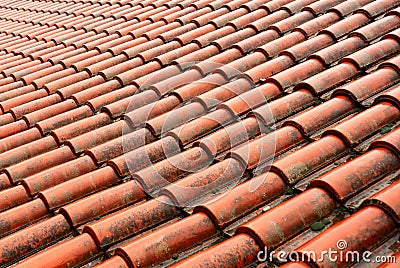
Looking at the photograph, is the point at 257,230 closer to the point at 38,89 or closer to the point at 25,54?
the point at 38,89

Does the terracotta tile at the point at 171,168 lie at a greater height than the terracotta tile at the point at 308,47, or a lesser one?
lesser

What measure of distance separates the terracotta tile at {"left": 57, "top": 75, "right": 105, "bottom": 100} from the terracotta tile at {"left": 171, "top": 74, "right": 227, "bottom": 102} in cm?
91

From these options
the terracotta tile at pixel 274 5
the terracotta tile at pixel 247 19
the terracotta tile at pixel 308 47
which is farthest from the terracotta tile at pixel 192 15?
the terracotta tile at pixel 308 47

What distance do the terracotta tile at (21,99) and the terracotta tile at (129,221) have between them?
203cm

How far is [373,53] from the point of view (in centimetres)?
345

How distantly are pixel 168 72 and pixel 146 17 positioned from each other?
1751mm

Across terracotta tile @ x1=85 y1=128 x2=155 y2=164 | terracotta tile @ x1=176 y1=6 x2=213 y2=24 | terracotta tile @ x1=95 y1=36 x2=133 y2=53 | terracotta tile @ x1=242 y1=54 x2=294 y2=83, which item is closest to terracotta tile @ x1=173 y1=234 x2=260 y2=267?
terracotta tile @ x1=85 y1=128 x2=155 y2=164

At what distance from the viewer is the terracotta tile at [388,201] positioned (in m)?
2.11

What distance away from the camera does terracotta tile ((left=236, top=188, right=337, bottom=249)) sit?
2193 millimetres

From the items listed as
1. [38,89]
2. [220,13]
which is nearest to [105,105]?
[38,89]

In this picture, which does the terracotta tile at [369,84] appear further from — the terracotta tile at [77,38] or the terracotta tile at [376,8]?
the terracotta tile at [77,38]

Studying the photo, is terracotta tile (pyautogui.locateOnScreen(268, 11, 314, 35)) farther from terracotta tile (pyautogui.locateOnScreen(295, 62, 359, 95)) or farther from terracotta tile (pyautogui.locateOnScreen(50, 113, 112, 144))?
terracotta tile (pyautogui.locateOnScreen(50, 113, 112, 144))

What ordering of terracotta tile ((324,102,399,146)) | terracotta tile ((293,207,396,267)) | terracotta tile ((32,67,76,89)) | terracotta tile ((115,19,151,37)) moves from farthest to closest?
terracotta tile ((115,19,151,37)) → terracotta tile ((32,67,76,89)) → terracotta tile ((324,102,399,146)) → terracotta tile ((293,207,396,267))

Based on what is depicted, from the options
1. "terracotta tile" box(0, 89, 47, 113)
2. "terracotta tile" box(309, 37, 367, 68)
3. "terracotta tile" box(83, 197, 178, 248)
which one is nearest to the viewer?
"terracotta tile" box(83, 197, 178, 248)
